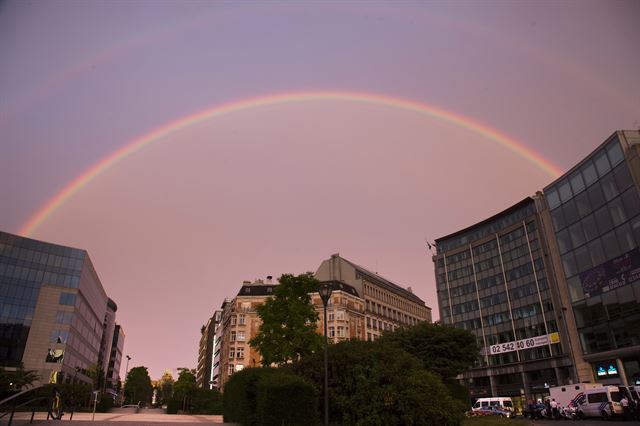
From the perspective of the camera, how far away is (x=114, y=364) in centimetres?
17875

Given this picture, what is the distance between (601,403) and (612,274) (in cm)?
2086

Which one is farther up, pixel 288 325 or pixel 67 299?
pixel 67 299

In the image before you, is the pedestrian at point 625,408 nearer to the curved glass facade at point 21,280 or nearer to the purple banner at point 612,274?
the purple banner at point 612,274

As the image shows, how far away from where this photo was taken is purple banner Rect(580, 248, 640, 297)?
45938 mm

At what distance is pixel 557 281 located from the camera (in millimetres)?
60531

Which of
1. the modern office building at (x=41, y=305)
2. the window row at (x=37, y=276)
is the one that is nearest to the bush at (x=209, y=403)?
the modern office building at (x=41, y=305)

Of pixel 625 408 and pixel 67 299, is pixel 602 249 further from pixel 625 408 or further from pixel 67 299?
pixel 67 299

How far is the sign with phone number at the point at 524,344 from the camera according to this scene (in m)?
66.7

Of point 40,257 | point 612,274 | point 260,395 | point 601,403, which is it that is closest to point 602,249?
point 612,274

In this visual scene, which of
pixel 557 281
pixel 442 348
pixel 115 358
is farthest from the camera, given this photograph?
pixel 115 358

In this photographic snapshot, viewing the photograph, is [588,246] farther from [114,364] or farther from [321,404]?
[114,364]

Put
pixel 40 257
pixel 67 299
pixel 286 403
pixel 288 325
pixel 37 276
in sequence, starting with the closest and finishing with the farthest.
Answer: pixel 286 403
pixel 288 325
pixel 37 276
pixel 40 257
pixel 67 299

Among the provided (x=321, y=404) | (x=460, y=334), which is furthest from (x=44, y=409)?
(x=460, y=334)

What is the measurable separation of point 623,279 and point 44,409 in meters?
60.5
